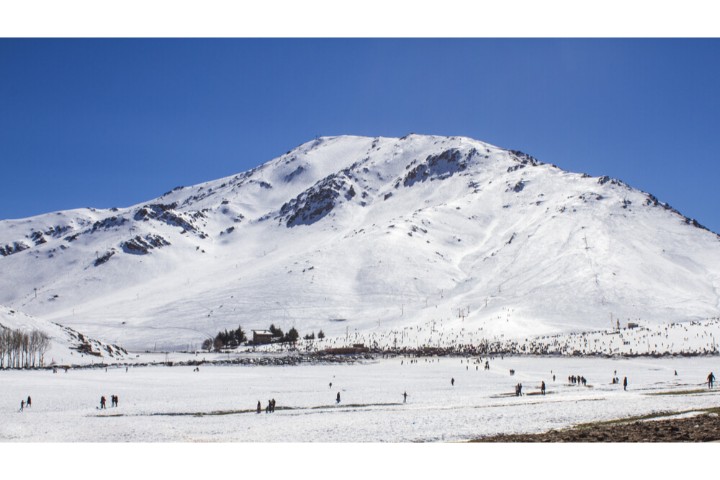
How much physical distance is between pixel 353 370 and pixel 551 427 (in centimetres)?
7251

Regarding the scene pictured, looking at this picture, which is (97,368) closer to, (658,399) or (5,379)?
(5,379)

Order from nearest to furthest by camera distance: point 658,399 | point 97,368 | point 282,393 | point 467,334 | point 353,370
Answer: point 658,399
point 282,393
point 353,370
point 97,368
point 467,334

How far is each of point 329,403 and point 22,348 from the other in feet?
279

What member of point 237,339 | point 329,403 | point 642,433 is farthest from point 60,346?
point 642,433

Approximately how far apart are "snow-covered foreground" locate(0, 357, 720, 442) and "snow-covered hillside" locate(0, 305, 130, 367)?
25.2 meters

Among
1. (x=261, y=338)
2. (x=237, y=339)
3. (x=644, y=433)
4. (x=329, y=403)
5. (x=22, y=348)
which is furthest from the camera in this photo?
(x=261, y=338)

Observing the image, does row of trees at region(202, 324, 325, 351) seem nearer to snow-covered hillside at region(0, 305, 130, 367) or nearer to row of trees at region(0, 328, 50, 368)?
snow-covered hillside at region(0, 305, 130, 367)

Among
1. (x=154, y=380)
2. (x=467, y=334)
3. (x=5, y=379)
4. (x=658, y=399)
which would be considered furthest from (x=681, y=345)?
(x=5, y=379)

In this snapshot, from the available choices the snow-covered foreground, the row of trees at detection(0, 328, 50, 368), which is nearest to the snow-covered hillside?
the row of trees at detection(0, 328, 50, 368)

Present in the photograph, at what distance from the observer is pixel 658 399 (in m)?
51.9

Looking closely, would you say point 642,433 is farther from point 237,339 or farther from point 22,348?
point 237,339

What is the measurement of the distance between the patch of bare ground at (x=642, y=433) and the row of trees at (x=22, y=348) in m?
103

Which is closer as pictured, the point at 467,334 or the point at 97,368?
the point at 97,368

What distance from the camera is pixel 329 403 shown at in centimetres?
5947
